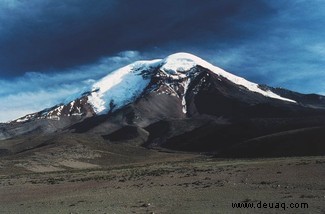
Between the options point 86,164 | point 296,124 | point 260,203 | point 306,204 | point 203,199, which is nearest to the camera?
point 306,204

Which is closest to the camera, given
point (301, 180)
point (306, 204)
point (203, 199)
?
point (306, 204)

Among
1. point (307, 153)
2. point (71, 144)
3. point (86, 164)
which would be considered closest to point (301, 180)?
point (307, 153)

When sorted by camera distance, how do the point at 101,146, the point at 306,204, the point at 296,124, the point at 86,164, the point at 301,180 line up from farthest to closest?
1. the point at 101,146
2. the point at 296,124
3. the point at 86,164
4. the point at 301,180
5. the point at 306,204

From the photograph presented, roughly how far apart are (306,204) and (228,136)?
161 m

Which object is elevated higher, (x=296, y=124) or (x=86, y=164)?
(x=296, y=124)

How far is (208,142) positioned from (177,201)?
505 feet

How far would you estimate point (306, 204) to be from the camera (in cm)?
2455

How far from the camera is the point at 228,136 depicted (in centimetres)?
18400

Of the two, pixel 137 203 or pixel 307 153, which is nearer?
pixel 137 203

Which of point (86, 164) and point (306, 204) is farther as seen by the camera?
point (86, 164)

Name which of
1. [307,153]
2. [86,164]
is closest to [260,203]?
[307,153]

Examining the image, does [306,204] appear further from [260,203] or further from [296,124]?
[296,124]

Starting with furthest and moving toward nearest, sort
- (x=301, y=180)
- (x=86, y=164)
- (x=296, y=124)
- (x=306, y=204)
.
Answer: (x=296, y=124) < (x=86, y=164) < (x=301, y=180) < (x=306, y=204)

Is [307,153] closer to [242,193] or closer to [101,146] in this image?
[242,193]
